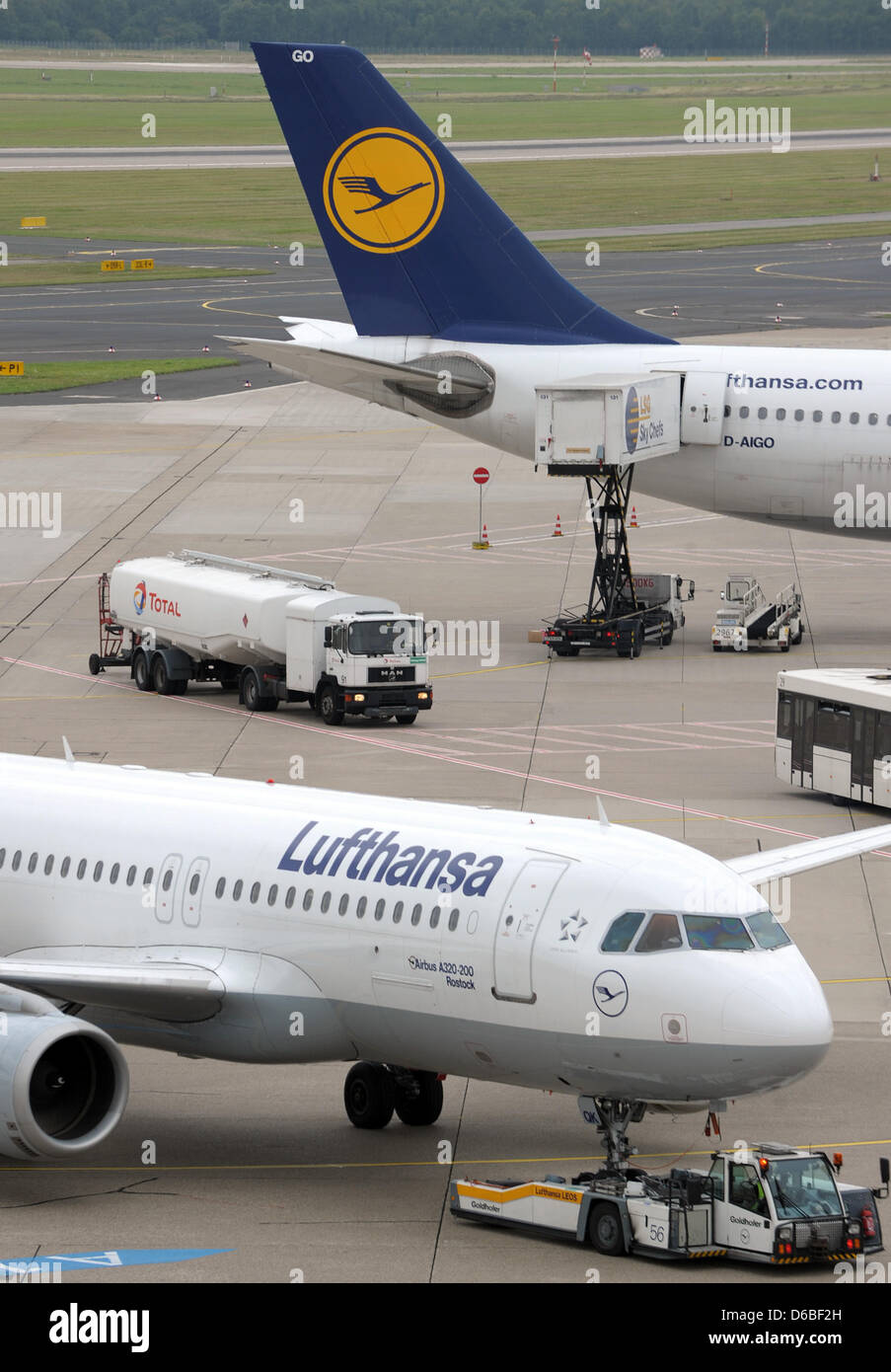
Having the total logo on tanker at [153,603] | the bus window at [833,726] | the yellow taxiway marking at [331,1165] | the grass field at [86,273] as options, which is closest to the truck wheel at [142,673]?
the total logo on tanker at [153,603]

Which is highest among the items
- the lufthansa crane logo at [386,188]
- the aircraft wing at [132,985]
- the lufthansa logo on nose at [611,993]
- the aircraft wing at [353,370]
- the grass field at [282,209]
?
the grass field at [282,209]

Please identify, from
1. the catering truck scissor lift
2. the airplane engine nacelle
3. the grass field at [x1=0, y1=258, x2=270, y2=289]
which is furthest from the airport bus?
the grass field at [x1=0, y1=258, x2=270, y2=289]

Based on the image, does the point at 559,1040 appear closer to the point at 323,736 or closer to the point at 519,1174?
the point at 519,1174

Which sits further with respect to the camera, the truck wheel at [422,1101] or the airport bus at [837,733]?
the airport bus at [837,733]

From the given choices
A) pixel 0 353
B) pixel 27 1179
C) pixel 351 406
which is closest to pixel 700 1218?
pixel 27 1179

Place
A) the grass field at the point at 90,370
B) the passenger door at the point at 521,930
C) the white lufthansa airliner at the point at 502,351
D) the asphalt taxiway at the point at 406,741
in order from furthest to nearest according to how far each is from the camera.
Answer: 1. the grass field at the point at 90,370
2. the white lufthansa airliner at the point at 502,351
3. the asphalt taxiway at the point at 406,741
4. the passenger door at the point at 521,930

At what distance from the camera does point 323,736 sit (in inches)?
2021

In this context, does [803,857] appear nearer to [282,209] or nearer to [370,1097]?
[370,1097]

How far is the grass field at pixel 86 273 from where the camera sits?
145125 mm

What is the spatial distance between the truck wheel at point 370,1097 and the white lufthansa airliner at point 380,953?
0.11 feet

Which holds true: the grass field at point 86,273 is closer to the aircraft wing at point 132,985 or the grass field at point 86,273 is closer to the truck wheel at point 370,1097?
the truck wheel at point 370,1097

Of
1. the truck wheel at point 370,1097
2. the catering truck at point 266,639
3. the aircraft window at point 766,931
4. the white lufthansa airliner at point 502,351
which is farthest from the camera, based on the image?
the white lufthansa airliner at point 502,351

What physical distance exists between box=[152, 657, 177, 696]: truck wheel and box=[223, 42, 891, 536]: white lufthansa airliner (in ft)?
31.7

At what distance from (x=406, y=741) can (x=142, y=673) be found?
8.53 metres
